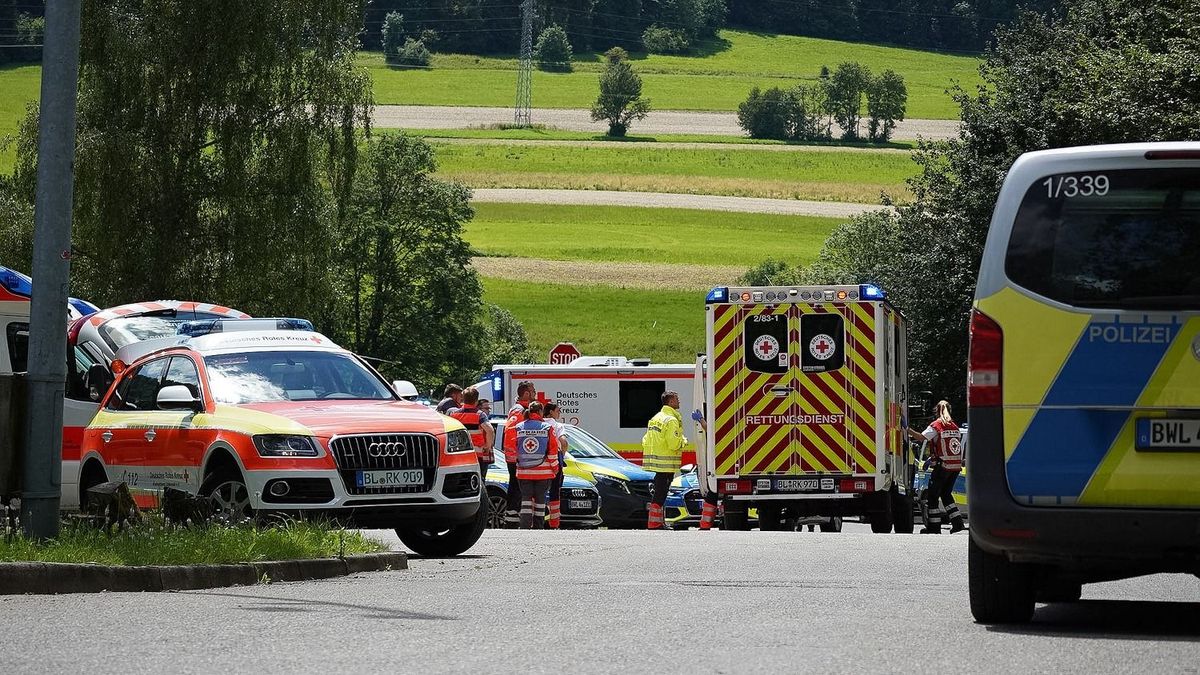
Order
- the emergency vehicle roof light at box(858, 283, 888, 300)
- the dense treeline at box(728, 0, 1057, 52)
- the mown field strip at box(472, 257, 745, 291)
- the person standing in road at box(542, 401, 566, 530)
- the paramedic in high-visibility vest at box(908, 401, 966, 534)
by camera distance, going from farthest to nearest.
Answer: the dense treeline at box(728, 0, 1057, 52), the mown field strip at box(472, 257, 745, 291), the paramedic in high-visibility vest at box(908, 401, 966, 534), the person standing in road at box(542, 401, 566, 530), the emergency vehicle roof light at box(858, 283, 888, 300)

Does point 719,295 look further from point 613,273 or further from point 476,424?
point 613,273

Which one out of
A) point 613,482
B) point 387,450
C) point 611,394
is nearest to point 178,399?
point 387,450

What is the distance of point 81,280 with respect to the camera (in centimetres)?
3862

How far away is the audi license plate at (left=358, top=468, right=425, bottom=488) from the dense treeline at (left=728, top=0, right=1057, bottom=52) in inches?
5491

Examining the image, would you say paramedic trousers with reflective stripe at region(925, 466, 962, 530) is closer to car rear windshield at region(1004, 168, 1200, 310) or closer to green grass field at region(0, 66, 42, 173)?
car rear windshield at region(1004, 168, 1200, 310)

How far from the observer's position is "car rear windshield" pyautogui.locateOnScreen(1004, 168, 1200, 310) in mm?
8438

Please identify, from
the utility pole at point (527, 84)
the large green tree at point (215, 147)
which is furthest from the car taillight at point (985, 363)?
the utility pole at point (527, 84)

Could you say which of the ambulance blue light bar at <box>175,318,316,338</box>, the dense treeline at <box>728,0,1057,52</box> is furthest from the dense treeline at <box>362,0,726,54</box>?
the ambulance blue light bar at <box>175,318,316,338</box>

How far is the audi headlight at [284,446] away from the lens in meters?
14.0

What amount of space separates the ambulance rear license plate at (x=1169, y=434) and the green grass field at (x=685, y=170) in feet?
299

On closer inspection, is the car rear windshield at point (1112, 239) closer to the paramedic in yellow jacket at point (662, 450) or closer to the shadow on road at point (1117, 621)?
the shadow on road at point (1117, 621)

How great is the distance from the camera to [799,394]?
2248cm

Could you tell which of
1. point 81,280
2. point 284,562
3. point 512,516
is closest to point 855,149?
point 81,280

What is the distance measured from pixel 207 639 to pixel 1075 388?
403 cm
